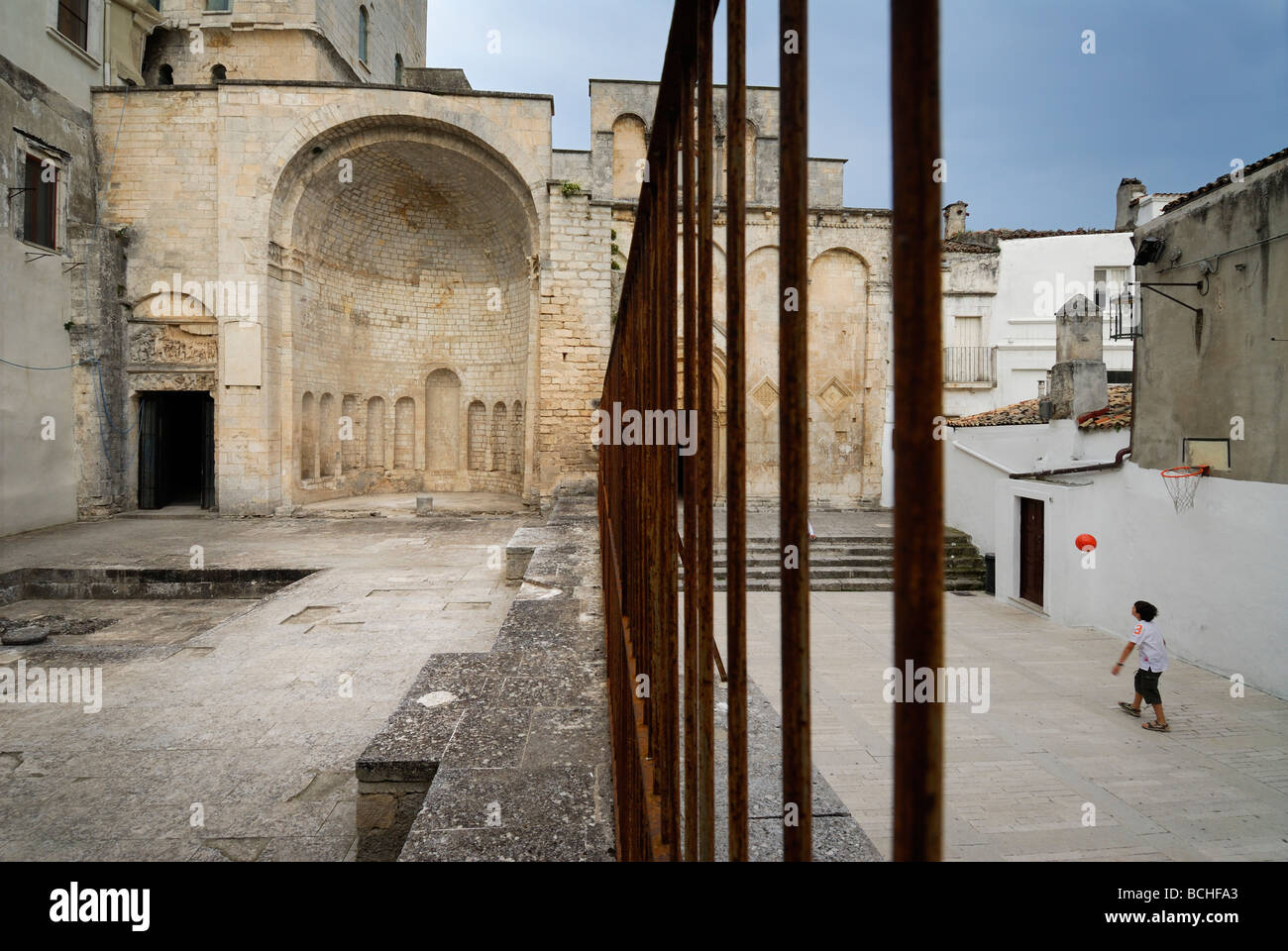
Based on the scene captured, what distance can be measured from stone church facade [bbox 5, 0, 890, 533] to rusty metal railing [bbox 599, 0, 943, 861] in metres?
13.2

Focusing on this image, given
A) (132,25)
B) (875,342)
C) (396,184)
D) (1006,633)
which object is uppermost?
(132,25)

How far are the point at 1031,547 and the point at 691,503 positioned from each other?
10.8 meters

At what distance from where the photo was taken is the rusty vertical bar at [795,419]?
1.67ft

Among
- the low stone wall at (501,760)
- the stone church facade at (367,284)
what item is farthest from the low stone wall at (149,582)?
the low stone wall at (501,760)

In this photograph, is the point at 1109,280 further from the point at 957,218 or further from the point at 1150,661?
the point at 1150,661

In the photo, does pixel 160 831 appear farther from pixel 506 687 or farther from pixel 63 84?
pixel 63 84

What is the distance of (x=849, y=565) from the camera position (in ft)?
37.9

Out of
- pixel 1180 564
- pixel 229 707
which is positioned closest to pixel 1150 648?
pixel 1180 564

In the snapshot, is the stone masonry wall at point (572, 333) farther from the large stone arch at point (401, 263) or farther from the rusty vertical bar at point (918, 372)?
the rusty vertical bar at point (918, 372)

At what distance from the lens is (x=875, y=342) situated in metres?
15.7

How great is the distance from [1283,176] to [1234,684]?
484 cm

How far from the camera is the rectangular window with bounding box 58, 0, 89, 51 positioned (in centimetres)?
1362

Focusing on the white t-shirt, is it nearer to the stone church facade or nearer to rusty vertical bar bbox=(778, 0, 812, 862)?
rusty vertical bar bbox=(778, 0, 812, 862)
